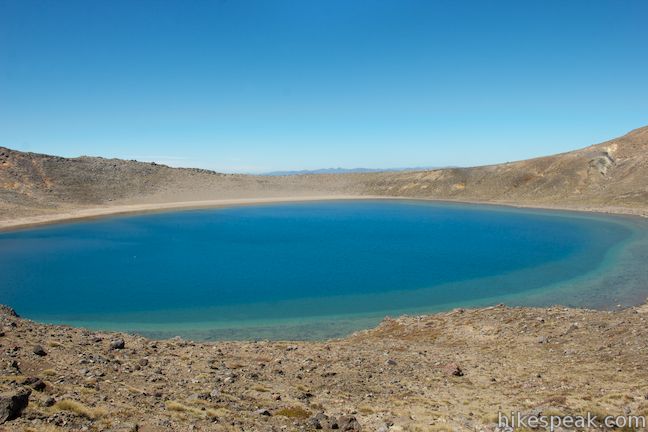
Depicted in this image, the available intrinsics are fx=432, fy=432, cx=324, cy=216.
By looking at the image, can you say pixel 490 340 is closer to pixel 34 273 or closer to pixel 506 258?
pixel 506 258

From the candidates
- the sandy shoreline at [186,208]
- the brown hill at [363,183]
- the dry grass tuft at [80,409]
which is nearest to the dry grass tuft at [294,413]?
the dry grass tuft at [80,409]

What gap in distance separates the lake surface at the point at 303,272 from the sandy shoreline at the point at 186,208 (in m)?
6.25

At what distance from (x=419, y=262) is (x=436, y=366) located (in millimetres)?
22750

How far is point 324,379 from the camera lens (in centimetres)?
1223

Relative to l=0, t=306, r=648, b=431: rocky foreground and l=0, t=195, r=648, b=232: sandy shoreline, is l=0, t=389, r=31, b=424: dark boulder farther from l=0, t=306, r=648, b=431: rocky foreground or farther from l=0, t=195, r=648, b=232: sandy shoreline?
l=0, t=195, r=648, b=232: sandy shoreline

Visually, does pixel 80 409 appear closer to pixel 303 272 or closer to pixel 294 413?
pixel 294 413

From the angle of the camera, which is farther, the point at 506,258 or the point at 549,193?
the point at 549,193

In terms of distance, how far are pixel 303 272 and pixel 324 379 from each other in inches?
837

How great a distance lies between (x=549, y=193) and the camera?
83312 mm

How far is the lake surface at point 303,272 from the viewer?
23.5 metres

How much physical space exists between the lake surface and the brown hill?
18474mm

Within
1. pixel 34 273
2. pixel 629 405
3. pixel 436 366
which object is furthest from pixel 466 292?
pixel 34 273

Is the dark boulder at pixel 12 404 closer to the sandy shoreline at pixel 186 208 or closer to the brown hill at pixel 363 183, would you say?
the sandy shoreline at pixel 186 208

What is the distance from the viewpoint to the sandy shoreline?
6431 centimetres
